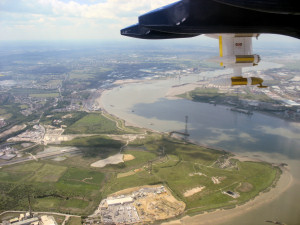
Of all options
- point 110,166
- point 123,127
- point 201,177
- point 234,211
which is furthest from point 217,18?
point 123,127

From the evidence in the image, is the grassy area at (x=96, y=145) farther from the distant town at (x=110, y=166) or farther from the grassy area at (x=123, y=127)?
the grassy area at (x=123, y=127)

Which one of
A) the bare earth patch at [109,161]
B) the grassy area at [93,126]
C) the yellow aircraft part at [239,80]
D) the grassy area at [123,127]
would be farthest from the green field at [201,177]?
the yellow aircraft part at [239,80]

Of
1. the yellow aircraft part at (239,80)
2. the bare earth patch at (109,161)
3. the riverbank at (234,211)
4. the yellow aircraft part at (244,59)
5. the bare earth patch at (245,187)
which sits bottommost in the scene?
the riverbank at (234,211)

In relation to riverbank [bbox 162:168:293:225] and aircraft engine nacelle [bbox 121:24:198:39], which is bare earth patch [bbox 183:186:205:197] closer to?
riverbank [bbox 162:168:293:225]

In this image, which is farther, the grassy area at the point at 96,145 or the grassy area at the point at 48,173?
the grassy area at the point at 96,145

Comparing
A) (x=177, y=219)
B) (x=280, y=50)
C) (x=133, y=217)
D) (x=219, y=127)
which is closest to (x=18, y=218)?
(x=133, y=217)

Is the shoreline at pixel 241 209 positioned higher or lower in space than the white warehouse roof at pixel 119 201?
lower
